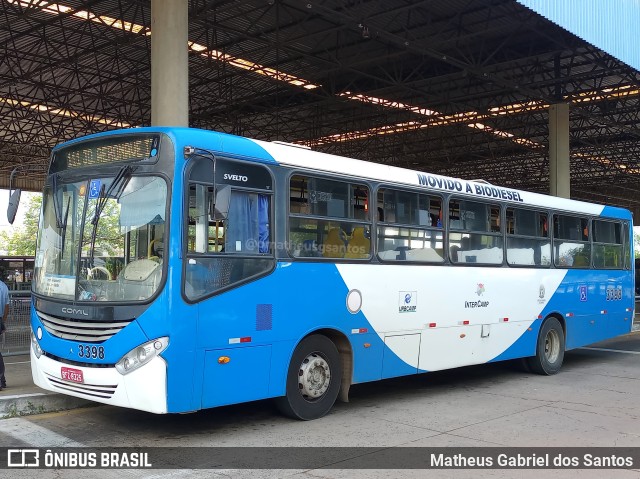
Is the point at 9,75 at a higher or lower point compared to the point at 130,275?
higher

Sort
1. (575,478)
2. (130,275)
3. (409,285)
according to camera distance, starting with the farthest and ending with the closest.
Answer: (409,285) < (130,275) < (575,478)

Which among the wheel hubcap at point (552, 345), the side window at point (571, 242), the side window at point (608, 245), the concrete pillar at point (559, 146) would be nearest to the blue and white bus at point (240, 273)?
the wheel hubcap at point (552, 345)

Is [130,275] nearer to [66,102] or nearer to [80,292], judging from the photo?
[80,292]

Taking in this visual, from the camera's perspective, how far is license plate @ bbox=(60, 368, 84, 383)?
6.52 m

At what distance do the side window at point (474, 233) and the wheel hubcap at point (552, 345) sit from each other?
7.89 ft

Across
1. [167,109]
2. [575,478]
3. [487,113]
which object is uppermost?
[487,113]

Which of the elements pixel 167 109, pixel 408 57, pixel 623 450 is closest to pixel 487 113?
pixel 408 57

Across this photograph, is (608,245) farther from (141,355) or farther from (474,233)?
(141,355)

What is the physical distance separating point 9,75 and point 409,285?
20289 millimetres

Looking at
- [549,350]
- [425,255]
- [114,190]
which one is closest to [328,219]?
[425,255]

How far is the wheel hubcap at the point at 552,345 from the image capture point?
39.3 feet

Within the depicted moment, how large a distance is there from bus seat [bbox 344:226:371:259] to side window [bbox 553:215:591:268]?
17.3ft

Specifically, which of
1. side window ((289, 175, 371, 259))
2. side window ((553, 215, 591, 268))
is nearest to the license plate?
side window ((289, 175, 371, 259))

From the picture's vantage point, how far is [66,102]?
26625mm
